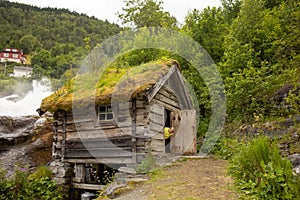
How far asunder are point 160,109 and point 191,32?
931 cm

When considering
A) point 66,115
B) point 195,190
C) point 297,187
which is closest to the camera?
point 297,187

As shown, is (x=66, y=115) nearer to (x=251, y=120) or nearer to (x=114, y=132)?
(x=114, y=132)

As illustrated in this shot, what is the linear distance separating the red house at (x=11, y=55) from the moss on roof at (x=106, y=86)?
65.1m

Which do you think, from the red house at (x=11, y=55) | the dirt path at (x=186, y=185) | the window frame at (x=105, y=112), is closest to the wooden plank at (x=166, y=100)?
the window frame at (x=105, y=112)

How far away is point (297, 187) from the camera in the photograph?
4.20 meters

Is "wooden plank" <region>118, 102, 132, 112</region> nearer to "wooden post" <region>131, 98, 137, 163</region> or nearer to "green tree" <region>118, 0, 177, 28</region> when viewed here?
"wooden post" <region>131, 98, 137, 163</region>

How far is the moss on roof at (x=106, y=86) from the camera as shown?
903 cm

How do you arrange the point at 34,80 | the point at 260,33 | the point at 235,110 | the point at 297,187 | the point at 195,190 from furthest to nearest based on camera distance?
the point at 34,80 < the point at 260,33 < the point at 235,110 < the point at 195,190 < the point at 297,187

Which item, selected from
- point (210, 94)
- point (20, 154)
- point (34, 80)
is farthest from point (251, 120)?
point (34, 80)

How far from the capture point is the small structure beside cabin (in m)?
8.99

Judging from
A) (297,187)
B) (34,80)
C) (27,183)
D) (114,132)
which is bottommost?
(27,183)

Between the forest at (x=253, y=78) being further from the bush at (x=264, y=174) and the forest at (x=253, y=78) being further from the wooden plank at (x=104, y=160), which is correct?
the wooden plank at (x=104, y=160)

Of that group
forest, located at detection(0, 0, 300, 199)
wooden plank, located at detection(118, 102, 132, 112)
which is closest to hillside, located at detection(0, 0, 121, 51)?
forest, located at detection(0, 0, 300, 199)

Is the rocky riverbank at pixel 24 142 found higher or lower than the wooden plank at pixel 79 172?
higher
